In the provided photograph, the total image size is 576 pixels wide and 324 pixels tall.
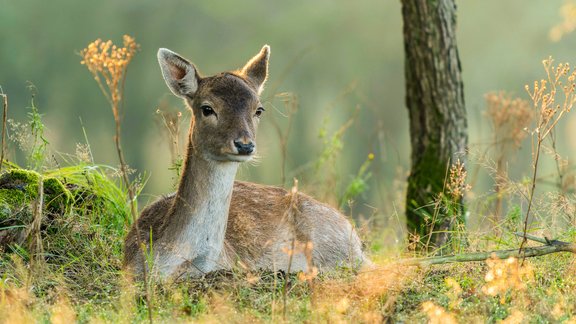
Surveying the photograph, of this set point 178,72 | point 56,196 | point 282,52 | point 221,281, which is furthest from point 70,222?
point 282,52

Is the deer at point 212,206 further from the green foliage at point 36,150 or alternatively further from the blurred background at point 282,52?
the blurred background at point 282,52

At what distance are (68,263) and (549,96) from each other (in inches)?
140

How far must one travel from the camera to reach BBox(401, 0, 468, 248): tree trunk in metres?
9.02

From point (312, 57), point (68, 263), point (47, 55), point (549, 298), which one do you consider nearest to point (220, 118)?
point (68, 263)

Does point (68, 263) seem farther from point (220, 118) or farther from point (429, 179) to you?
point (429, 179)

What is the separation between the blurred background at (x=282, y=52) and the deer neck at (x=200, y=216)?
59.1 feet

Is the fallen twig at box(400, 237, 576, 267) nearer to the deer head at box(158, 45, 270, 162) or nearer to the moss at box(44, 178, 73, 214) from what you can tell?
the deer head at box(158, 45, 270, 162)

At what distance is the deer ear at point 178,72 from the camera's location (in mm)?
7223

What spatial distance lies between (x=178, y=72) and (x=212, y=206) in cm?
110

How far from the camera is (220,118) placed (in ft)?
22.7

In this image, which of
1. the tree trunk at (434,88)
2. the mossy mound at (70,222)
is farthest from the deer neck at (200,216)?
the tree trunk at (434,88)

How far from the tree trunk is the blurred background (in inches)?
628

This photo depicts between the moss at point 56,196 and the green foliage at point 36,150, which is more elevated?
the green foliage at point 36,150

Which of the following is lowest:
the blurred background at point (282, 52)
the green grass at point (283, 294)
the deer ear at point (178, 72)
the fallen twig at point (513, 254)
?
the green grass at point (283, 294)
